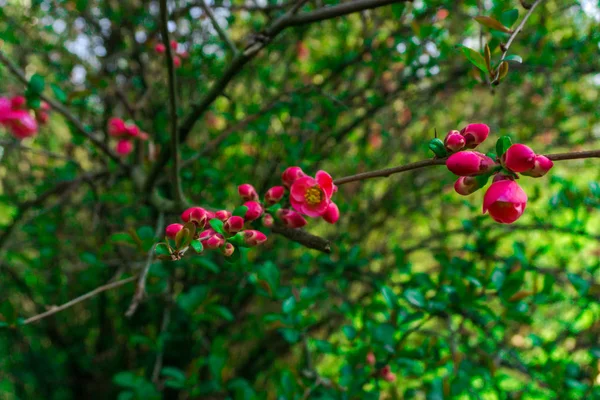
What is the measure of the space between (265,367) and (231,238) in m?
1.57

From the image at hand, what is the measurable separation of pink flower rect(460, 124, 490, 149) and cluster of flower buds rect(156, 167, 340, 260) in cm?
19

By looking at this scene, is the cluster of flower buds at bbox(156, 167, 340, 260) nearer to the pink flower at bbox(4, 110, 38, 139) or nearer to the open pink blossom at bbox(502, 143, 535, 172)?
the open pink blossom at bbox(502, 143, 535, 172)

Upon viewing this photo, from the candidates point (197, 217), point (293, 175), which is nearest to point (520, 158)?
point (293, 175)

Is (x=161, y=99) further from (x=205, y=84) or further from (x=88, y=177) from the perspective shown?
(x=88, y=177)

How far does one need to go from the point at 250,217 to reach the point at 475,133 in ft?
1.10

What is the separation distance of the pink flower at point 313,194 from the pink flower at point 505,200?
0.70 ft

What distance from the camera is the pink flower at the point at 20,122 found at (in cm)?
136

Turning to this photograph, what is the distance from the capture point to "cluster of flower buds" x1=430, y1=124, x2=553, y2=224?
0.50 meters

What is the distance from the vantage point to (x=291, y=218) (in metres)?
0.68

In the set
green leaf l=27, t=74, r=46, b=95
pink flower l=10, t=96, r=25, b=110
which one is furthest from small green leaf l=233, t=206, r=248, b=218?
pink flower l=10, t=96, r=25, b=110

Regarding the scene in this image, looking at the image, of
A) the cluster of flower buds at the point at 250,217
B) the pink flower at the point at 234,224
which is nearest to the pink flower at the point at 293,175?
the cluster of flower buds at the point at 250,217

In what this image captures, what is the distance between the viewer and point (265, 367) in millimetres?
2010

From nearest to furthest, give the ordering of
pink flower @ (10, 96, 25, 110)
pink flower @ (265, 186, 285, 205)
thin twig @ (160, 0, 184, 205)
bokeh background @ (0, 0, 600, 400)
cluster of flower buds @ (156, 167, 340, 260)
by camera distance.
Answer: cluster of flower buds @ (156, 167, 340, 260) → pink flower @ (265, 186, 285, 205) → thin twig @ (160, 0, 184, 205) → bokeh background @ (0, 0, 600, 400) → pink flower @ (10, 96, 25, 110)

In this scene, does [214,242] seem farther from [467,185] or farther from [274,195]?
[467,185]
